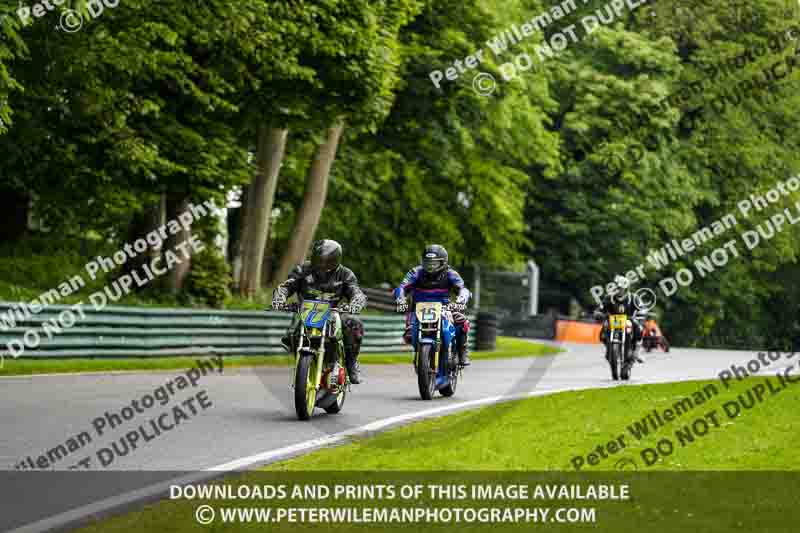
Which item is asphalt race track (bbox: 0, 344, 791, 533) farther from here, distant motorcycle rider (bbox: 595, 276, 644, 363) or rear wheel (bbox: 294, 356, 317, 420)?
distant motorcycle rider (bbox: 595, 276, 644, 363)

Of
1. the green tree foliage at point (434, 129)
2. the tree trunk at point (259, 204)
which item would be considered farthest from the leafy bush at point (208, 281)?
the tree trunk at point (259, 204)

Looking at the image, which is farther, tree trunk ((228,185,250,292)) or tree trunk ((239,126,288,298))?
tree trunk ((228,185,250,292))

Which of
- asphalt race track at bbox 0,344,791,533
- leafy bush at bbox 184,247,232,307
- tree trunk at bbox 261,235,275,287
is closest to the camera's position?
asphalt race track at bbox 0,344,791,533

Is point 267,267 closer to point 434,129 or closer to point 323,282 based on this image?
point 434,129

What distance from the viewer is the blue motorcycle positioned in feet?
54.9

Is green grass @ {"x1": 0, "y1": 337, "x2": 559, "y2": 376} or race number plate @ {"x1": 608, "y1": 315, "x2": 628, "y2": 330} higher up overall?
race number plate @ {"x1": 608, "y1": 315, "x2": 628, "y2": 330}

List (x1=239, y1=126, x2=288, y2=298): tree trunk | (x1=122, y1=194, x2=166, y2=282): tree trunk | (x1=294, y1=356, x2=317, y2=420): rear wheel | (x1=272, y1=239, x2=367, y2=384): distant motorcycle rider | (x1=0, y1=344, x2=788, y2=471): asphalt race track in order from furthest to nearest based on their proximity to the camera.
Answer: (x1=239, y1=126, x2=288, y2=298): tree trunk < (x1=122, y1=194, x2=166, y2=282): tree trunk < (x1=272, y1=239, x2=367, y2=384): distant motorcycle rider < (x1=294, y1=356, x2=317, y2=420): rear wheel < (x1=0, y1=344, x2=788, y2=471): asphalt race track

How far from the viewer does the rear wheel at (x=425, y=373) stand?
1686 centimetres

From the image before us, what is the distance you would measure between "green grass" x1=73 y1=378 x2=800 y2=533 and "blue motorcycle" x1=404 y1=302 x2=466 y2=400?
4.85 feet

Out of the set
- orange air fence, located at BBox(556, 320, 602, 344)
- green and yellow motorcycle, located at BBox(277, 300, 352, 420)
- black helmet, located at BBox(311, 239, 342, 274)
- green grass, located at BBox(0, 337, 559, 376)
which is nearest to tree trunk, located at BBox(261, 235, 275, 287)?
green grass, located at BBox(0, 337, 559, 376)

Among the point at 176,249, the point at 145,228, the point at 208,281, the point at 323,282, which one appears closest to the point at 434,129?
the point at 145,228

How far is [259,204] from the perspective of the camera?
3459 cm

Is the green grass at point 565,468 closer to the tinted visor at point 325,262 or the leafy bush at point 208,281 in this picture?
the tinted visor at point 325,262

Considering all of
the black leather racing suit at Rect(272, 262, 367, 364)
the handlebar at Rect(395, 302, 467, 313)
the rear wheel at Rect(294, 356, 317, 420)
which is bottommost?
the rear wheel at Rect(294, 356, 317, 420)
